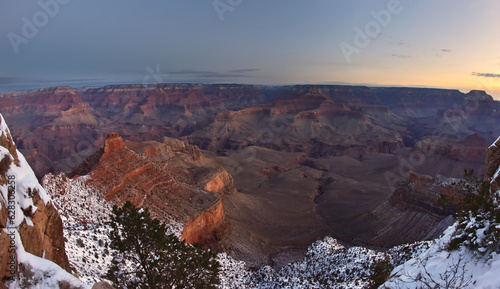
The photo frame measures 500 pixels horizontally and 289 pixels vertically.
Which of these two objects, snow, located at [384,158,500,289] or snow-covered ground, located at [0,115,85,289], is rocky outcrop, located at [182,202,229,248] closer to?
snow-covered ground, located at [0,115,85,289]

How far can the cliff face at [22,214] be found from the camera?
9383 millimetres

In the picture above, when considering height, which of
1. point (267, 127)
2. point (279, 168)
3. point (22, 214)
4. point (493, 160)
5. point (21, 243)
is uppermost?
point (493, 160)

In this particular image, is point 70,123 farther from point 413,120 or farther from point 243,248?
point 413,120

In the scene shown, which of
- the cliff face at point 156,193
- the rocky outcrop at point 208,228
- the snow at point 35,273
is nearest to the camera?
the snow at point 35,273

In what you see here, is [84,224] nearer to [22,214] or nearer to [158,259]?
[158,259]

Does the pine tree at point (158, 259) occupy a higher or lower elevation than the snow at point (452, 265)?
lower

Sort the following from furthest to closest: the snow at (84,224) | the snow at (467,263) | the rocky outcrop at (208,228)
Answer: the rocky outcrop at (208,228), the snow at (84,224), the snow at (467,263)

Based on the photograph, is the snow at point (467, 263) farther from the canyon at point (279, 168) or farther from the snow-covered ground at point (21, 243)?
the canyon at point (279, 168)

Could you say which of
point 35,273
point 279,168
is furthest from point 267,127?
point 35,273

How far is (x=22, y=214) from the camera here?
10.4m

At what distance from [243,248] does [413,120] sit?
606 ft

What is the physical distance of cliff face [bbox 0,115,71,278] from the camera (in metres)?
9.38

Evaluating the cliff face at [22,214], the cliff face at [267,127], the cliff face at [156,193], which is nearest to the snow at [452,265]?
the cliff face at [22,214]

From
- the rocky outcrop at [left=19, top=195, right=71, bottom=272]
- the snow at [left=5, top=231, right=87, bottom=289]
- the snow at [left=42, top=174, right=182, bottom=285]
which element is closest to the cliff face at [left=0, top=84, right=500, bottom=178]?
the snow at [left=42, top=174, right=182, bottom=285]
